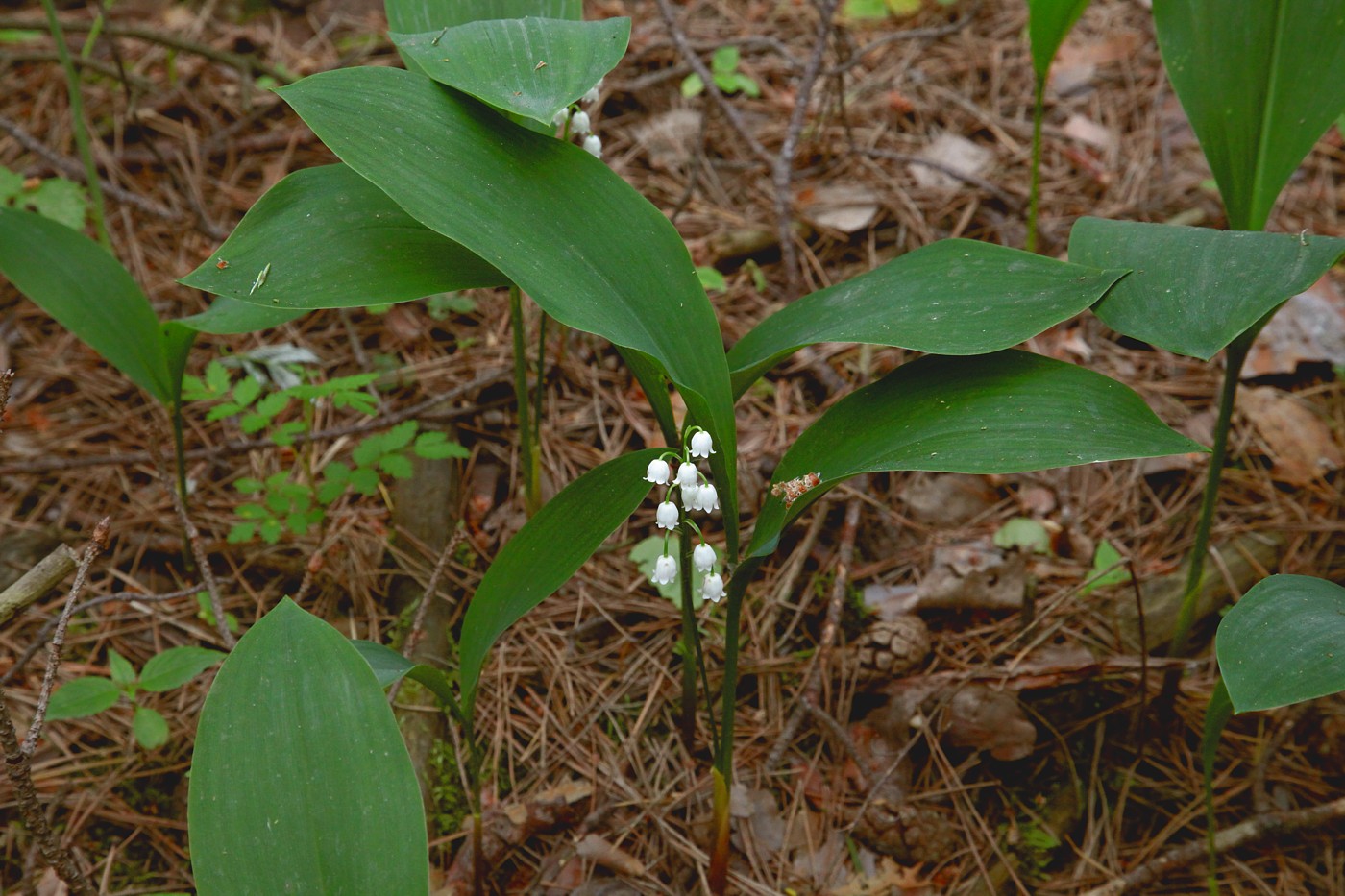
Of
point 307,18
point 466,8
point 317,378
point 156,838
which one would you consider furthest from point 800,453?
point 307,18

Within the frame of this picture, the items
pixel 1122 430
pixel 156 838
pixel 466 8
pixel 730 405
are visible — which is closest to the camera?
pixel 1122 430

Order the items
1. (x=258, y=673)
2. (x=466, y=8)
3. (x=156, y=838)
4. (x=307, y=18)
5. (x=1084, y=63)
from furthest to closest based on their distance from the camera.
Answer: (x=307, y=18) < (x=1084, y=63) < (x=156, y=838) < (x=466, y=8) < (x=258, y=673)

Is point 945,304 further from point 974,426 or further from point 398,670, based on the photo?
point 398,670

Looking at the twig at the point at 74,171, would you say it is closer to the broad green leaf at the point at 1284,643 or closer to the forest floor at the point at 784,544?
the forest floor at the point at 784,544

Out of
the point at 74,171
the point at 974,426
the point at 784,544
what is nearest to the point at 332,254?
the point at 974,426

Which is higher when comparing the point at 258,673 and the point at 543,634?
the point at 258,673

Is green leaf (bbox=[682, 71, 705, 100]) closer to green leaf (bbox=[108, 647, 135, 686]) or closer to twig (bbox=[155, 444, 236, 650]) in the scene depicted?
twig (bbox=[155, 444, 236, 650])

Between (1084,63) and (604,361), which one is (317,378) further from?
(1084,63)

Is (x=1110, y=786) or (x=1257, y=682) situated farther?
(x=1110, y=786)
